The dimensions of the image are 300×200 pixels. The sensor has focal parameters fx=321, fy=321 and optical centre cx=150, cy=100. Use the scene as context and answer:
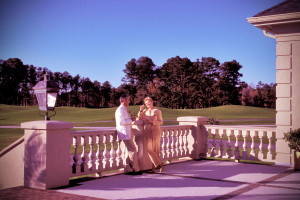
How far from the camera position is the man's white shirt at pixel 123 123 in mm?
7453

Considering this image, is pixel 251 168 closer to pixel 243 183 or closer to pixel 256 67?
pixel 243 183

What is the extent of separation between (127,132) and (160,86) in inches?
2531

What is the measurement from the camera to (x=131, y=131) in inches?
313

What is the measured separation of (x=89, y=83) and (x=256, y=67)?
149 ft

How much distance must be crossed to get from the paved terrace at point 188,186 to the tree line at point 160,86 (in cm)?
6045

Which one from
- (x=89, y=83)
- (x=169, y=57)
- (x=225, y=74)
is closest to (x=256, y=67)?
(x=225, y=74)

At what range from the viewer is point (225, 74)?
6994 cm

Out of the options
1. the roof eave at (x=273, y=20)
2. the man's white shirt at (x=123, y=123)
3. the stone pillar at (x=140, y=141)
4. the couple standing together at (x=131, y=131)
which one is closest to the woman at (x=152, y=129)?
the couple standing together at (x=131, y=131)

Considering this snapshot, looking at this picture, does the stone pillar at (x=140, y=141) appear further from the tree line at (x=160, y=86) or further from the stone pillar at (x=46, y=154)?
the tree line at (x=160, y=86)

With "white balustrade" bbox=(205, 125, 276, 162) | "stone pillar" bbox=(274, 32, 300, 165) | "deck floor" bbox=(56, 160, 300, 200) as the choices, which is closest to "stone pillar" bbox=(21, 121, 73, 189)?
"deck floor" bbox=(56, 160, 300, 200)

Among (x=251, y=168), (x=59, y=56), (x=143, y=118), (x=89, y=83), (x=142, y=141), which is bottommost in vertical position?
(x=251, y=168)

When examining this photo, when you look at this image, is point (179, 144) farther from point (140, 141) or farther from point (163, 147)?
point (140, 141)

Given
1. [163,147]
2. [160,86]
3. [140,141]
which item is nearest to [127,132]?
[140,141]

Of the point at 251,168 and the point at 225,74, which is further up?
the point at 225,74
